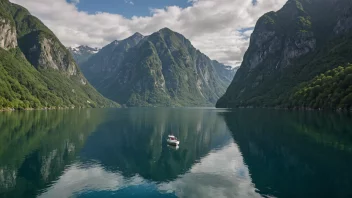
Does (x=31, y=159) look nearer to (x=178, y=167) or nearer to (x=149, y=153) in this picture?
(x=149, y=153)

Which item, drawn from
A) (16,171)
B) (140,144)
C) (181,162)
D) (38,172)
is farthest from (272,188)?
(140,144)

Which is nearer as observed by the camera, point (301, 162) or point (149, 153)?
point (301, 162)

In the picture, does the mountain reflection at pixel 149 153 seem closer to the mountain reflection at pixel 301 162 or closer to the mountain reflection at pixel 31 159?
the mountain reflection at pixel 31 159

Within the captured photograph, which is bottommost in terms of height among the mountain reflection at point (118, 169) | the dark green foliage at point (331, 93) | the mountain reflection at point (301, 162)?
the mountain reflection at point (118, 169)

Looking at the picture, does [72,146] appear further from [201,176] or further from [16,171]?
[201,176]

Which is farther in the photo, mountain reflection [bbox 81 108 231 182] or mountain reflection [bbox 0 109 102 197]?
mountain reflection [bbox 81 108 231 182]

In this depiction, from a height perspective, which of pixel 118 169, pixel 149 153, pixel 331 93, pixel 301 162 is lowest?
pixel 118 169

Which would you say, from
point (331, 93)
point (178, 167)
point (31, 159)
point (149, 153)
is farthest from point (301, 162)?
point (331, 93)

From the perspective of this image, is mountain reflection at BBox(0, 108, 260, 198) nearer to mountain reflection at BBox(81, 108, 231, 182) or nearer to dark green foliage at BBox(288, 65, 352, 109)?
mountain reflection at BBox(81, 108, 231, 182)

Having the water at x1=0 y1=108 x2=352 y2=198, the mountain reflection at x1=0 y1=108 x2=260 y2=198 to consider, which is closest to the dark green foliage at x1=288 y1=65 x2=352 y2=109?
the water at x1=0 y1=108 x2=352 y2=198

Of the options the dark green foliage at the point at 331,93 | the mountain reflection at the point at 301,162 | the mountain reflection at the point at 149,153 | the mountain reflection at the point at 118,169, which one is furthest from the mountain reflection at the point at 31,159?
the dark green foliage at the point at 331,93

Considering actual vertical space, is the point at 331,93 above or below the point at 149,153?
above
